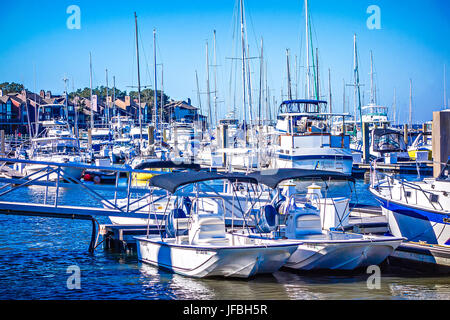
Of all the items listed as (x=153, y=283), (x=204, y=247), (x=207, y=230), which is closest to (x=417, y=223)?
(x=207, y=230)

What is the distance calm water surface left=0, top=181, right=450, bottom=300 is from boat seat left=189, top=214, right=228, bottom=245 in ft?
3.70

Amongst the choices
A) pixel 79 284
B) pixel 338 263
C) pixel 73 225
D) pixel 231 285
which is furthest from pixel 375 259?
pixel 73 225

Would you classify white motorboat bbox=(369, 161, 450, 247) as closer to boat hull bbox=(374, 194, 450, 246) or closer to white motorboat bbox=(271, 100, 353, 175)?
boat hull bbox=(374, 194, 450, 246)

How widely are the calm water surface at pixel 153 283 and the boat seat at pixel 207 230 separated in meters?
1.13

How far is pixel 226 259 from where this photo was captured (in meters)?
15.2

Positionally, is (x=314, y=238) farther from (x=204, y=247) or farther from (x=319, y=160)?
(x=319, y=160)

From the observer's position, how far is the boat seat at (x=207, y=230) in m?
16.4

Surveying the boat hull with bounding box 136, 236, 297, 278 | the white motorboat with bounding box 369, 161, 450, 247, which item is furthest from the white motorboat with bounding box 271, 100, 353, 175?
the boat hull with bounding box 136, 236, 297, 278

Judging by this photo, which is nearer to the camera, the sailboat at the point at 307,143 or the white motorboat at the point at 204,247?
the white motorboat at the point at 204,247

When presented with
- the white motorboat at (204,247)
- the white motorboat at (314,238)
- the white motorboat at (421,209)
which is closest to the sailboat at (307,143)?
the white motorboat at (421,209)

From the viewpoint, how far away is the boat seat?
16.4 m

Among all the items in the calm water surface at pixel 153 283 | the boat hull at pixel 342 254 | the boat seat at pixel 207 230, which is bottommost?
the calm water surface at pixel 153 283

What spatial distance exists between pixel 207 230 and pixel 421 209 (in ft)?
22.8

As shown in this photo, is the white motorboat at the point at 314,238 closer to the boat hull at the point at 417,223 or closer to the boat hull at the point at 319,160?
the boat hull at the point at 417,223
